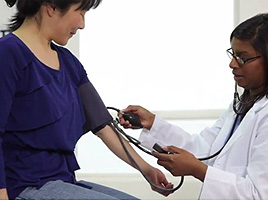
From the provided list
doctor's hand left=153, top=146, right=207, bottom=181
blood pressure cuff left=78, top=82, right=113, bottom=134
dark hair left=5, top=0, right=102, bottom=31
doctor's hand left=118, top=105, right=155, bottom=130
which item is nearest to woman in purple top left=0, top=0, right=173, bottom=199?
dark hair left=5, top=0, right=102, bottom=31

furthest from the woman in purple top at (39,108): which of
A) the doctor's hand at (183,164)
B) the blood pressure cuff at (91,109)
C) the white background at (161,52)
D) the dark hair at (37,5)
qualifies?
the white background at (161,52)

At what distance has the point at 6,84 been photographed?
3.59 ft

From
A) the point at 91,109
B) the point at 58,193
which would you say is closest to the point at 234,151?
the point at 91,109

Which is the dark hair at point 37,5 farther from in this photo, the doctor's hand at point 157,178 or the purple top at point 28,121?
the doctor's hand at point 157,178

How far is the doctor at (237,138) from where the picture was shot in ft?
A: 4.69

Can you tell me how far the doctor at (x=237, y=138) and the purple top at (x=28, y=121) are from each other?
0.43 metres

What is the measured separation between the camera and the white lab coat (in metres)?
1.41

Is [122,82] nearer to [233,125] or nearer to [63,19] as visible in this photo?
[233,125]

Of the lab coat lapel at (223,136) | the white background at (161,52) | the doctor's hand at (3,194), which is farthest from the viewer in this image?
the white background at (161,52)

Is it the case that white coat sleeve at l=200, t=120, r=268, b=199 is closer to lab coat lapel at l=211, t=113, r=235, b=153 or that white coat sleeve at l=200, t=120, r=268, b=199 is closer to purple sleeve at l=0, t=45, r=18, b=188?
lab coat lapel at l=211, t=113, r=235, b=153

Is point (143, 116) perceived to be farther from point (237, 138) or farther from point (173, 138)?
point (237, 138)

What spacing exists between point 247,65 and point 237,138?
10.3 inches

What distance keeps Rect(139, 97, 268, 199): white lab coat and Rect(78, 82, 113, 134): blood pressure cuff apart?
1.27 ft

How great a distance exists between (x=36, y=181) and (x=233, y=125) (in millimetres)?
888
